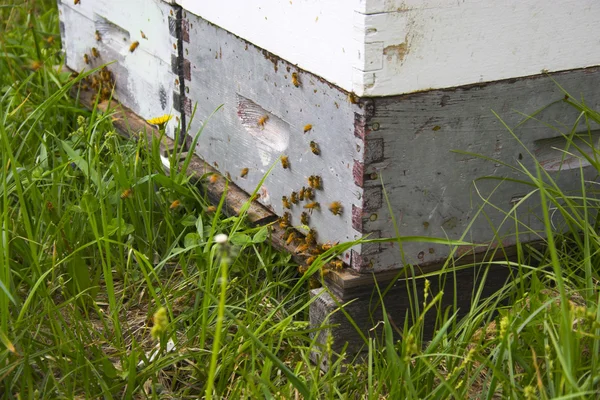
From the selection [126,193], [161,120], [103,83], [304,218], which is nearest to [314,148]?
[304,218]

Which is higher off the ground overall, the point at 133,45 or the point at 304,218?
the point at 133,45

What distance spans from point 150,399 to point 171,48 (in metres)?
1.30

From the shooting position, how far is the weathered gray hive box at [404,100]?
6.54 ft

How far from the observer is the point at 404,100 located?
204 centimetres

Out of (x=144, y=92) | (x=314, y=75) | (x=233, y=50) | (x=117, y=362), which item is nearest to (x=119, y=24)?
(x=144, y=92)

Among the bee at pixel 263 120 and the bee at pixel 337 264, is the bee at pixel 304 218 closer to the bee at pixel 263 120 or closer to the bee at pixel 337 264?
the bee at pixel 337 264

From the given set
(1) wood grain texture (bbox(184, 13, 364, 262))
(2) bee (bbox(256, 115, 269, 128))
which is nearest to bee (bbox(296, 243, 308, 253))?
(1) wood grain texture (bbox(184, 13, 364, 262))

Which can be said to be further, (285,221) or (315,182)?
(285,221)

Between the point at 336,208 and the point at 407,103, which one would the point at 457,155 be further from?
the point at 336,208

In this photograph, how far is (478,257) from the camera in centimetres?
232

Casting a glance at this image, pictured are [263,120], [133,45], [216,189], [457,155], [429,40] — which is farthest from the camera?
[133,45]

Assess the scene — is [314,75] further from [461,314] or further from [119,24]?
[119,24]

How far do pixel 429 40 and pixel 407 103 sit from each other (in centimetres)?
16

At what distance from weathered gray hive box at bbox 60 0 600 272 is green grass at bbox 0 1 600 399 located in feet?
0.36
